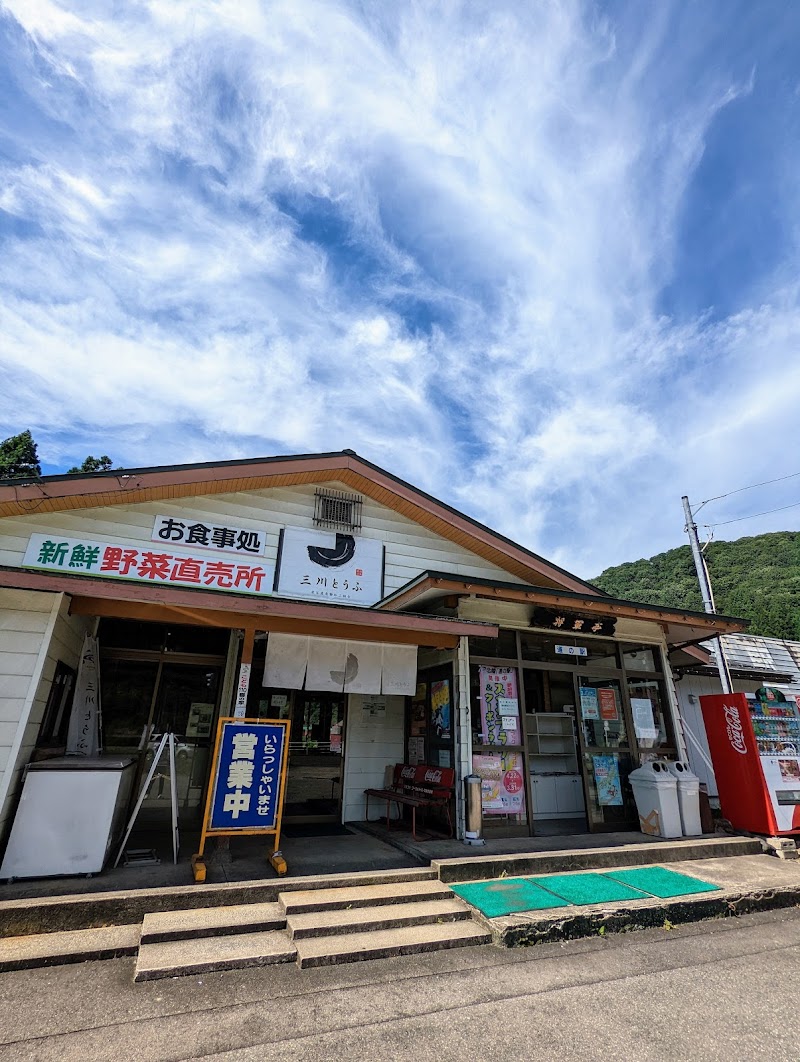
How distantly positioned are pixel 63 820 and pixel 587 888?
5.10 metres

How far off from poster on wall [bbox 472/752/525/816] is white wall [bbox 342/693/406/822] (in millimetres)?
1671

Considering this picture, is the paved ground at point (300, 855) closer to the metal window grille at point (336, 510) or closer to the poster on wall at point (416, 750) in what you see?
the poster on wall at point (416, 750)

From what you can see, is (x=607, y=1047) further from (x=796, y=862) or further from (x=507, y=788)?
(x=796, y=862)

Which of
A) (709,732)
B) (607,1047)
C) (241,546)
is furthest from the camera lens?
(709,732)

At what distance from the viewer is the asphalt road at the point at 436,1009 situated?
9.62 feet

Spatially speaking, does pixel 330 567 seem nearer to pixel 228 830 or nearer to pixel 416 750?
pixel 416 750

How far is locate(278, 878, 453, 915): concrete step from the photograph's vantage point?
15.0 feet

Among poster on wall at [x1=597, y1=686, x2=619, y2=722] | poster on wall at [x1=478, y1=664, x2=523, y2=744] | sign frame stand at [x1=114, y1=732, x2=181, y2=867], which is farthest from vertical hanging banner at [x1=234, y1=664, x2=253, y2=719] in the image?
poster on wall at [x1=597, y1=686, x2=619, y2=722]

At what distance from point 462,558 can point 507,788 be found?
12.0 ft

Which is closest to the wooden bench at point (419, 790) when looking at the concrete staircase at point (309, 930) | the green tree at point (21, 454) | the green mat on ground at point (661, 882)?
the concrete staircase at point (309, 930)

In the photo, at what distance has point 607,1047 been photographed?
9.80 ft

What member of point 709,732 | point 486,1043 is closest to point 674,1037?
point 486,1043

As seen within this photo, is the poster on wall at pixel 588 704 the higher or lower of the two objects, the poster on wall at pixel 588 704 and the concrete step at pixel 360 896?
the higher

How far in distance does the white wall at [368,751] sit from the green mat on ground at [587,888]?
310 centimetres
